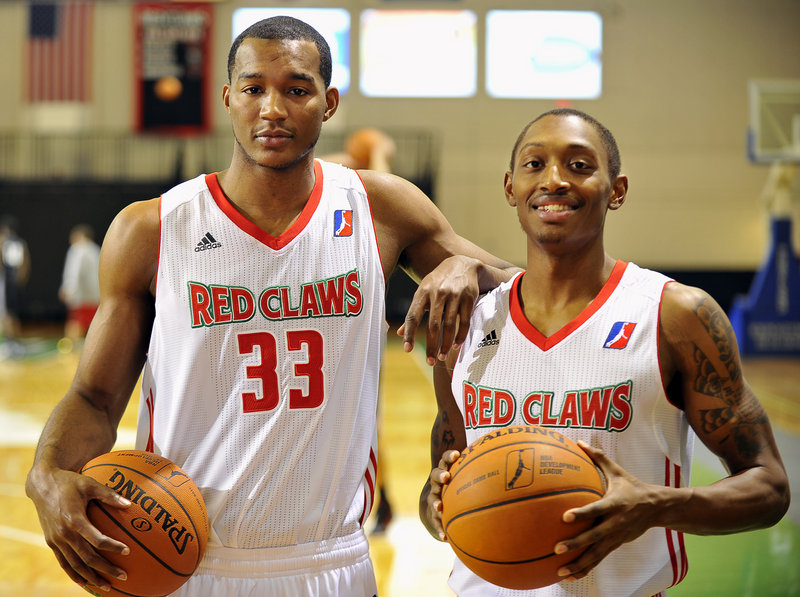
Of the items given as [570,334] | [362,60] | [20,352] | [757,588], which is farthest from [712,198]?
[570,334]

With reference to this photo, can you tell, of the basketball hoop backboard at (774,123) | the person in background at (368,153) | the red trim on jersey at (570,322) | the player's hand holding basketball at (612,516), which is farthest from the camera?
the basketball hoop backboard at (774,123)

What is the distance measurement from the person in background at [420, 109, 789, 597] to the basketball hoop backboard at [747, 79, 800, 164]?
1065 centimetres

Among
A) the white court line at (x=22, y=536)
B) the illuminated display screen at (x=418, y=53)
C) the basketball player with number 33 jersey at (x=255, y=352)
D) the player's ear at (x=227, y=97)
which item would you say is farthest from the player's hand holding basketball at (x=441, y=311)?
the illuminated display screen at (x=418, y=53)

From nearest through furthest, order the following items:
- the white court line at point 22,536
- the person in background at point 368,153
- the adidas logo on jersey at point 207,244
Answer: the adidas logo on jersey at point 207,244
the person in background at point 368,153
the white court line at point 22,536

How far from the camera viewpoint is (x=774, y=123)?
1152 centimetres

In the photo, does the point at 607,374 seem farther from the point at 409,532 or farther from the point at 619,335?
the point at 409,532

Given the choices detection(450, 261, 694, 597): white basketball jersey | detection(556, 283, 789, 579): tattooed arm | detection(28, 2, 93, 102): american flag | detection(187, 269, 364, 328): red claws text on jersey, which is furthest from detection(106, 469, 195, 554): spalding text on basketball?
detection(28, 2, 93, 102): american flag

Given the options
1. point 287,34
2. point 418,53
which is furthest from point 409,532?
point 418,53

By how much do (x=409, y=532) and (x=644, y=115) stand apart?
1287 cm

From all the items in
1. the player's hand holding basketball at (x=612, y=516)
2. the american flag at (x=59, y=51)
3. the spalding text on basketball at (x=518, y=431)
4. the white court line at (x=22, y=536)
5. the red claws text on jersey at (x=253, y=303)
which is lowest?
the white court line at (x=22, y=536)

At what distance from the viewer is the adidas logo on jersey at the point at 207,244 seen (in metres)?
1.89

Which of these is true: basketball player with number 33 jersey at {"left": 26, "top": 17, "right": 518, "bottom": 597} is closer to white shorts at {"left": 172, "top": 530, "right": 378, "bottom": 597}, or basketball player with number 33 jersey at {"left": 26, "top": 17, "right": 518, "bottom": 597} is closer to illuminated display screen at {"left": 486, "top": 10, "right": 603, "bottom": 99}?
white shorts at {"left": 172, "top": 530, "right": 378, "bottom": 597}

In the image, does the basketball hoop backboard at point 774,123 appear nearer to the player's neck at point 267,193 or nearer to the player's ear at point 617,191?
the player's ear at point 617,191

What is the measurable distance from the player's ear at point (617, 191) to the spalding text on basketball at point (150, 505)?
3.62ft
